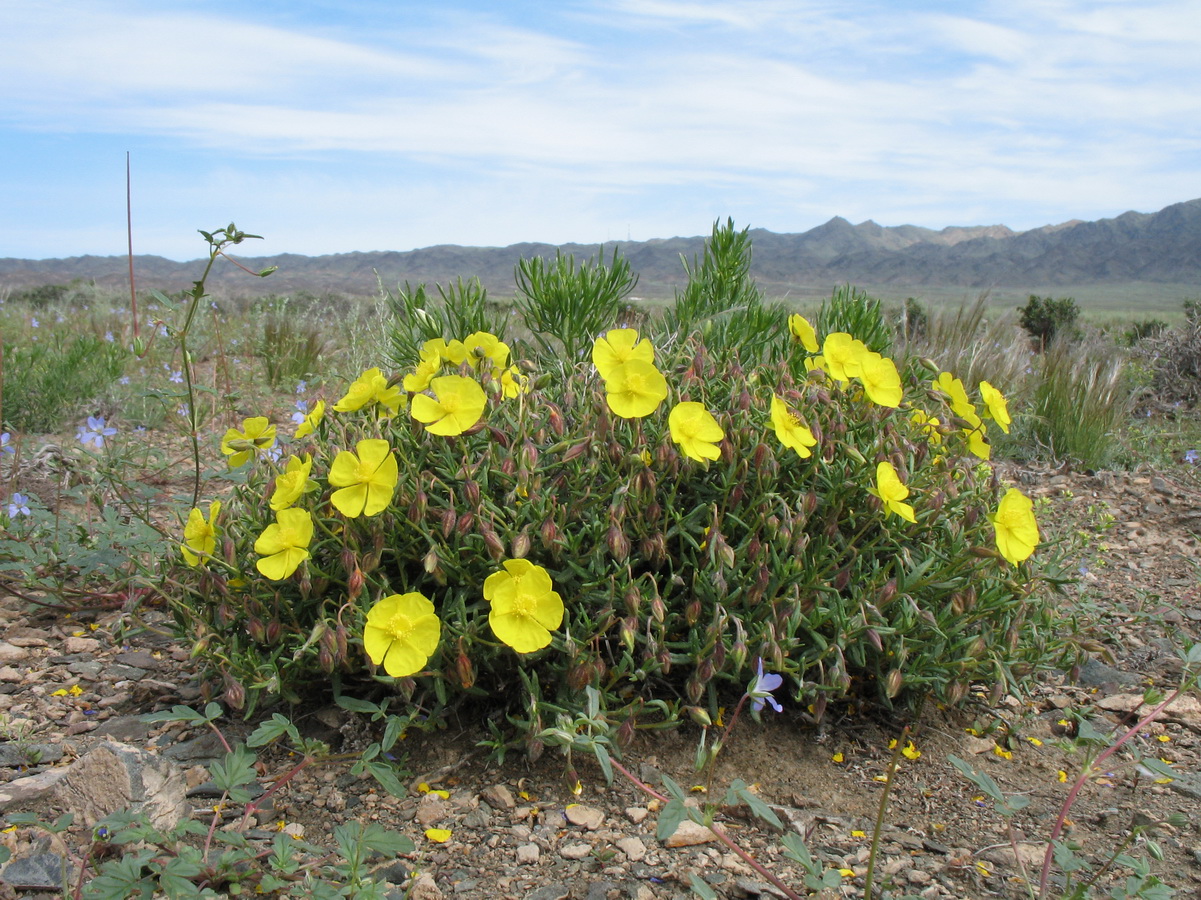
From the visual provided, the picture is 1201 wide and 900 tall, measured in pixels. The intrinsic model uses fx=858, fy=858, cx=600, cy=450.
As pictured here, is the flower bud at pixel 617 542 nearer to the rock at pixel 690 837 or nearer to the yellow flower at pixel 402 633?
the yellow flower at pixel 402 633

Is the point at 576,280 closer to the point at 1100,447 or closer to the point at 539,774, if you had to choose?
the point at 539,774

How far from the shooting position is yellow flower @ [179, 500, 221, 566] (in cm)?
204

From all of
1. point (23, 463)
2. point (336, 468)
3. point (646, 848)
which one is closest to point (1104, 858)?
point (646, 848)

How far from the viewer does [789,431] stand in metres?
1.99

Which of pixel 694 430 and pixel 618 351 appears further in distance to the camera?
pixel 618 351

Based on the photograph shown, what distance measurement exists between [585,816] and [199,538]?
112 centimetres

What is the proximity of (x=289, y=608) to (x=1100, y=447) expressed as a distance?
509 centimetres

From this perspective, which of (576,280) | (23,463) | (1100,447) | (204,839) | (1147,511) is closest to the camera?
(204,839)

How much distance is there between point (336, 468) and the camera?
6.12 ft

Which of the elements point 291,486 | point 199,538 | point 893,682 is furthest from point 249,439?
point 893,682

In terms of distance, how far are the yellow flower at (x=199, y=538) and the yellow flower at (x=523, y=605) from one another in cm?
74

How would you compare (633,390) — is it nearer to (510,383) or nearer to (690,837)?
(510,383)

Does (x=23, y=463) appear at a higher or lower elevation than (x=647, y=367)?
lower

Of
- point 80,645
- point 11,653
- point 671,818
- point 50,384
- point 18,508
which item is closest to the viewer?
point 671,818
